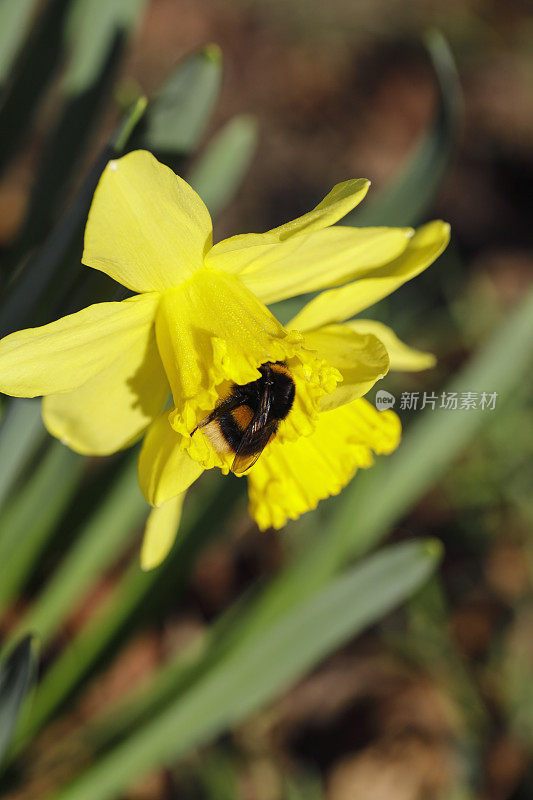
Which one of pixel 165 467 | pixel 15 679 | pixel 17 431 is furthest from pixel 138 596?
pixel 165 467

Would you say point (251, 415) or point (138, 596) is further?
point (138, 596)

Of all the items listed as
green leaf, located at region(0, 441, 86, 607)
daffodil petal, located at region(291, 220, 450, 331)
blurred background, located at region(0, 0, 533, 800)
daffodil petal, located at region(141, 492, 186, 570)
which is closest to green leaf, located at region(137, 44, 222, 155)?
blurred background, located at region(0, 0, 533, 800)

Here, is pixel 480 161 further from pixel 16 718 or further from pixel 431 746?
pixel 16 718

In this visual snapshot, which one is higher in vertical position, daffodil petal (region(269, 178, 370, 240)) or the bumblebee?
daffodil petal (region(269, 178, 370, 240))

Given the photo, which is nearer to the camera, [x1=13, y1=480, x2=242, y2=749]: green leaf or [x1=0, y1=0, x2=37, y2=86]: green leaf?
[x1=0, y1=0, x2=37, y2=86]: green leaf

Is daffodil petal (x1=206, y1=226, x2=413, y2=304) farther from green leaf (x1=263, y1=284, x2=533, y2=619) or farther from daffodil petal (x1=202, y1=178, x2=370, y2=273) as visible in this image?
green leaf (x1=263, y1=284, x2=533, y2=619)

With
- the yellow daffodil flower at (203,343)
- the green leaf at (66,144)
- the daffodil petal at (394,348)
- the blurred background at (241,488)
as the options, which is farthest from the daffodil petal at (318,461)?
the green leaf at (66,144)

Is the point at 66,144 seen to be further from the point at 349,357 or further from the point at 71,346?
the point at 349,357
